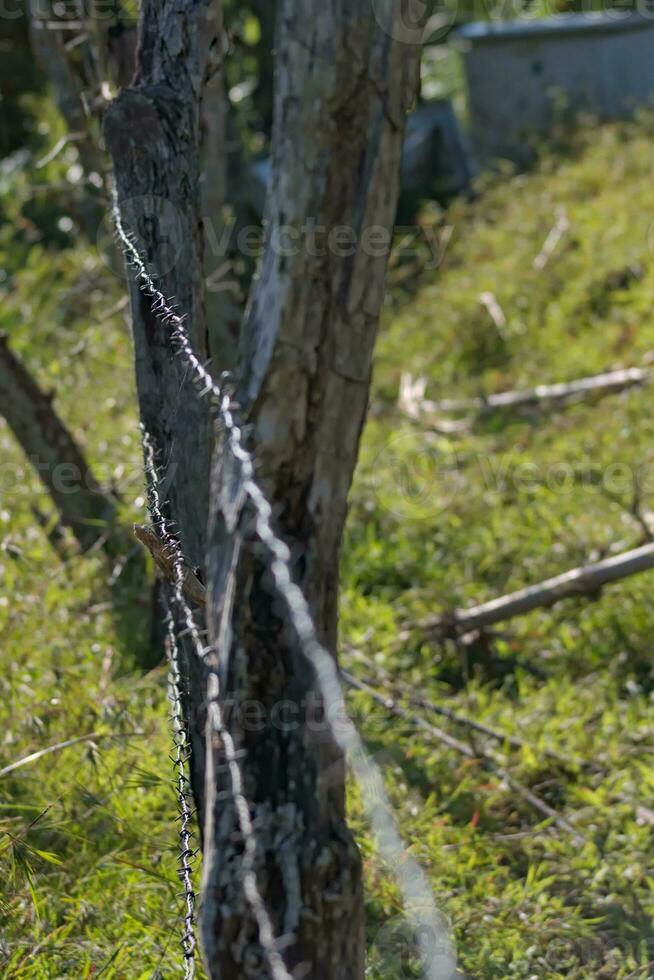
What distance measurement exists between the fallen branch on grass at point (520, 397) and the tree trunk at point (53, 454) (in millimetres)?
2195

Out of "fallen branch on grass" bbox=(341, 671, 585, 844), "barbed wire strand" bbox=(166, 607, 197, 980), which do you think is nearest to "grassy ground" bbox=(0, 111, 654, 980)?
"fallen branch on grass" bbox=(341, 671, 585, 844)

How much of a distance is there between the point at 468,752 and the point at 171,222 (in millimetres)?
1963

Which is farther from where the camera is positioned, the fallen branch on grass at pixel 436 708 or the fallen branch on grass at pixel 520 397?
the fallen branch on grass at pixel 520 397

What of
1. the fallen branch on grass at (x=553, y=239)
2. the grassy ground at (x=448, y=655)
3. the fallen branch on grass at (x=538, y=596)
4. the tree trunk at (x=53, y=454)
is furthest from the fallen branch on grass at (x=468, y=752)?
the fallen branch on grass at (x=553, y=239)

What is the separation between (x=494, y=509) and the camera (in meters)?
5.38

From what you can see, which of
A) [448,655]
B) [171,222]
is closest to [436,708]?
[448,655]

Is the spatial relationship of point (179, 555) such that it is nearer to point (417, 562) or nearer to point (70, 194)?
point (417, 562)

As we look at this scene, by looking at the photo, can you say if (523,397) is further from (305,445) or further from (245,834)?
(245,834)

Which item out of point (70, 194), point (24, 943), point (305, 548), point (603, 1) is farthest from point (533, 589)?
point (603, 1)

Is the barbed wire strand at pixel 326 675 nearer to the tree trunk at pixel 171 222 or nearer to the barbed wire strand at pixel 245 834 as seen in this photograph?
the tree trunk at pixel 171 222

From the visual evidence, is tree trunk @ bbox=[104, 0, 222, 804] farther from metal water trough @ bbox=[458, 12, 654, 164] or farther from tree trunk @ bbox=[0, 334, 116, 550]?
metal water trough @ bbox=[458, 12, 654, 164]

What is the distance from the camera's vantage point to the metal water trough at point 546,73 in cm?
980

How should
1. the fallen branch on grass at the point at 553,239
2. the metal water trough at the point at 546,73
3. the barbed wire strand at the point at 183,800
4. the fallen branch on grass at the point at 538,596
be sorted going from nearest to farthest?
the barbed wire strand at the point at 183,800 < the fallen branch on grass at the point at 538,596 < the fallen branch on grass at the point at 553,239 < the metal water trough at the point at 546,73

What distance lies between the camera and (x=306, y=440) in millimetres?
1884
